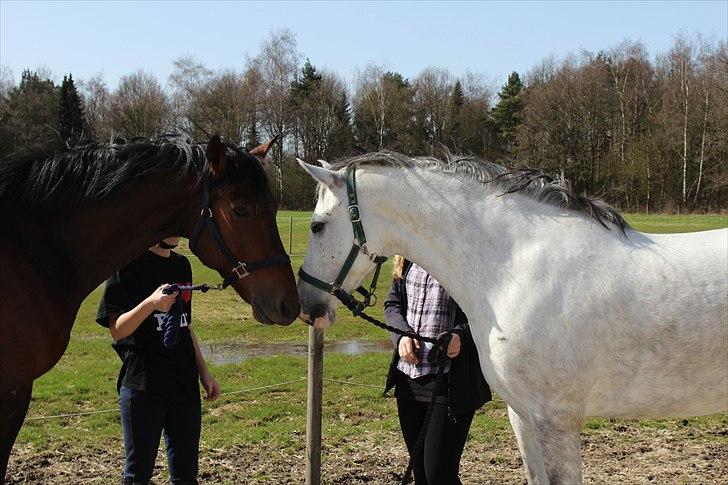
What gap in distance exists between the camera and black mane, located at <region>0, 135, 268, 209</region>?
3035 millimetres

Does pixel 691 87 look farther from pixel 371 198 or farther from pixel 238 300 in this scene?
pixel 371 198

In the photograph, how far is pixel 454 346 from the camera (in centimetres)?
354

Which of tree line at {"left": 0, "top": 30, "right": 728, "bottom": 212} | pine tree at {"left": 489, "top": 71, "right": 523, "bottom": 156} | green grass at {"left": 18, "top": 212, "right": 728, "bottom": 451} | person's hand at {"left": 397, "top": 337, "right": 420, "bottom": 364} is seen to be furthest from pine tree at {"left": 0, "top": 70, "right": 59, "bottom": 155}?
person's hand at {"left": 397, "top": 337, "right": 420, "bottom": 364}

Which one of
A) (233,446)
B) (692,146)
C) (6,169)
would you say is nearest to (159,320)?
(6,169)

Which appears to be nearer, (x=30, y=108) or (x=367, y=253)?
(x=367, y=253)

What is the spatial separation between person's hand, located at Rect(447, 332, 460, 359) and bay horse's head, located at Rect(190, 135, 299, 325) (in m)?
0.83

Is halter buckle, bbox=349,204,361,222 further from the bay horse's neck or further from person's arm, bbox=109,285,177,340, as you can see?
person's arm, bbox=109,285,177,340

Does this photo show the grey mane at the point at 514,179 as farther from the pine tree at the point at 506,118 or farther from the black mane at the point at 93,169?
the pine tree at the point at 506,118

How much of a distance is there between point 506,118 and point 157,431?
4757 cm

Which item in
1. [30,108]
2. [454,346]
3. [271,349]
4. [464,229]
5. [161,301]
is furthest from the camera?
[30,108]

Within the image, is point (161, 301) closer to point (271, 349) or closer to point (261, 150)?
→ point (261, 150)

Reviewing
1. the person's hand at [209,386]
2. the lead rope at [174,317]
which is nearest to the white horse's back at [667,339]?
the lead rope at [174,317]

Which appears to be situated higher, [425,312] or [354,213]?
[354,213]

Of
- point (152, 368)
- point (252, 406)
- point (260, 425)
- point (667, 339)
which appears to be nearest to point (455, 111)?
point (252, 406)
